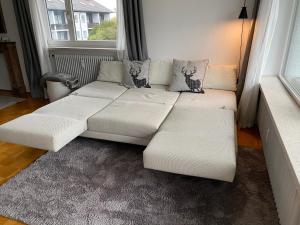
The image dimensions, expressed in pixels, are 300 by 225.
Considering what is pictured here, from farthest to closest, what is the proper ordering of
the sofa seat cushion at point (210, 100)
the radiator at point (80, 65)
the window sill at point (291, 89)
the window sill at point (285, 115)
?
the radiator at point (80, 65)
the sofa seat cushion at point (210, 100)
the window sill at point (291, 89)
the window sill at point (285, 115)

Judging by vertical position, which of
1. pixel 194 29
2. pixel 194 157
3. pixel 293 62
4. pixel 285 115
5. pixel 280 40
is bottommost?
pixel 194 157

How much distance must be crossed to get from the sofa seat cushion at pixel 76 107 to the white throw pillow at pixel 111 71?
64 centimetres

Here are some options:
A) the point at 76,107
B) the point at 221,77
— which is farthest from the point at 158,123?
the point at 221,77

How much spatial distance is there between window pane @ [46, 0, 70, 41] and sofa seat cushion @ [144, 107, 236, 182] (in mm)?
2610

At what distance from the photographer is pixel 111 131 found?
2346mm

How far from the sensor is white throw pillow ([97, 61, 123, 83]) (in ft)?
11.0

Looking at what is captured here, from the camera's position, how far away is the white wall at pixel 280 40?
2602 millimetres

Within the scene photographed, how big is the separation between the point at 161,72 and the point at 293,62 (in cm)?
154

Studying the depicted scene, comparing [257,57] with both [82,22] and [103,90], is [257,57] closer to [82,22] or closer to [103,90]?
[103,90]

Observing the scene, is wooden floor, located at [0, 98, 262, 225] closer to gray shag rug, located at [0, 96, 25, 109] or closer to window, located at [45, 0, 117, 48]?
gray shag rug, located at [0, 96, 25, 109]

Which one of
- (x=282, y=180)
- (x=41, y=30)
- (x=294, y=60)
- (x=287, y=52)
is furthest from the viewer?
(x=41, y=30)

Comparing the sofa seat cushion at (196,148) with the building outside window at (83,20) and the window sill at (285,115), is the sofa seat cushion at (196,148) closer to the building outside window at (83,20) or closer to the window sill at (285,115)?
the window sill at (285,115)

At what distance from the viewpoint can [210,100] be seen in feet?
8.77

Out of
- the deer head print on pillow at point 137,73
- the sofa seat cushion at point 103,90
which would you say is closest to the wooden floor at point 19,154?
the sofa seat cushion at point 103,90
